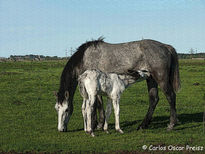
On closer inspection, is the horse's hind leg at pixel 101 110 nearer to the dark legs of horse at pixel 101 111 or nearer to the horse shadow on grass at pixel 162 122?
the dark legs of horse at pixel 101 111

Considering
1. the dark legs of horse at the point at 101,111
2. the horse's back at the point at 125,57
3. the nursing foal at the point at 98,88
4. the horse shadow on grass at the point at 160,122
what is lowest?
the horse shadow on grass at the point at 160,122

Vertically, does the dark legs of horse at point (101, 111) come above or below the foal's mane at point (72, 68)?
below

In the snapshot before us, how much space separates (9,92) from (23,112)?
851 cm

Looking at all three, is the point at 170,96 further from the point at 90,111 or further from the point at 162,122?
the point at 90,111

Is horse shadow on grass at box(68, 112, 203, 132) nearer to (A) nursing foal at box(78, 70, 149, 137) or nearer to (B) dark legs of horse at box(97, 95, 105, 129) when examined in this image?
(B) dark legs of horse at box(97, 95, 105, 129)

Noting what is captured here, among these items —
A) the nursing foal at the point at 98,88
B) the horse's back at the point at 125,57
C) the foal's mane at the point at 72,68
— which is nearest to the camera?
the nursing foal at the point at 98,88

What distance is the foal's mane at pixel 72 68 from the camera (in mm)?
11719

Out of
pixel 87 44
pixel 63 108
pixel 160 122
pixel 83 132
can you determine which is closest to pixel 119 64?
pixel 87 44

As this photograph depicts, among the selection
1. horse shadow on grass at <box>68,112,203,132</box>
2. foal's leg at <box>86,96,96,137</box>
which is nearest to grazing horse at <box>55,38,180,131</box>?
horse shadow on grass at <box>68,112,203,132</box>

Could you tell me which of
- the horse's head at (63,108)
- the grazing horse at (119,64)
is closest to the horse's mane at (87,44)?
the grazing horse at (119,64)

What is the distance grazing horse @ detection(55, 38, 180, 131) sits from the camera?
11742mm

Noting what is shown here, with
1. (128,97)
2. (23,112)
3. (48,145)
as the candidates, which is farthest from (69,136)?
(128,97)

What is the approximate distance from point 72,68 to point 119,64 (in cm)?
163

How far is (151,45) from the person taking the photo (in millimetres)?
12188
